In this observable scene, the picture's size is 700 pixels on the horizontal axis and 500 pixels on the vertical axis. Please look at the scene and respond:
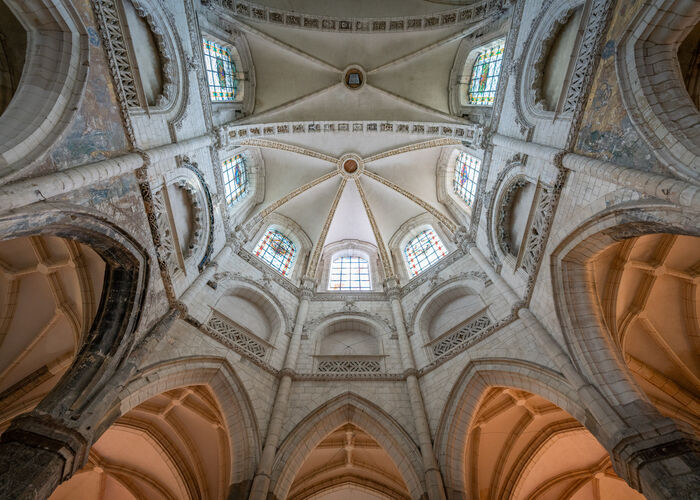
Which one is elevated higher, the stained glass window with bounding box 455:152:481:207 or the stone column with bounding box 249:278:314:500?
the stained glass window with bounding box 455:152:481:207

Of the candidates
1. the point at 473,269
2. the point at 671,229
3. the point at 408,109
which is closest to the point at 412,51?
the point at 408,109

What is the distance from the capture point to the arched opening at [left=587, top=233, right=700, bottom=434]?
9.55 metres

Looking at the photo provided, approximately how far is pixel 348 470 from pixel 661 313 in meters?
9.96

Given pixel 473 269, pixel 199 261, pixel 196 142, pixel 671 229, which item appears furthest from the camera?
pixel 473 269

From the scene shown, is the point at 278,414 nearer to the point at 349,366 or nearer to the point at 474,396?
the point at 349,366

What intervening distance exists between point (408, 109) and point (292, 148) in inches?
212

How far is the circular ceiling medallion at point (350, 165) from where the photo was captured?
19.3m

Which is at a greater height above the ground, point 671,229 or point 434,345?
point 434,345

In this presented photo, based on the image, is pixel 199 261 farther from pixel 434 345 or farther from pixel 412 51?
pixel 412 51

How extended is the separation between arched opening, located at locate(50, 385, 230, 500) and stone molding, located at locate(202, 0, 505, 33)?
1232 centimetres

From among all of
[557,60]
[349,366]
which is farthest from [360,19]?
[349,366]

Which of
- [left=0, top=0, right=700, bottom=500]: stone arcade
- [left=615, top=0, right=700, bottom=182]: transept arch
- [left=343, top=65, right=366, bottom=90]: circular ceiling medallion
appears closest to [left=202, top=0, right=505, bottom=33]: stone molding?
[left=0, top=0, right=700, bottom=500]: stone arcade

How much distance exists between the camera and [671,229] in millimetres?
6238

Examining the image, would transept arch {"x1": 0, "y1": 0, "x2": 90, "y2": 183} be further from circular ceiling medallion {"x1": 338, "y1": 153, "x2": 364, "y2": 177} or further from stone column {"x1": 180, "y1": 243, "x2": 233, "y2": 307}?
circular ceiling medallion {"x1": 338, "y1": 153, "x2": 364, "y2": 177}
